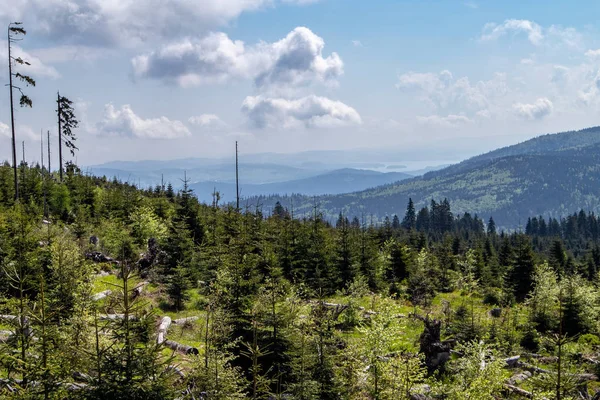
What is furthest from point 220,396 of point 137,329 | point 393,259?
point 393,259

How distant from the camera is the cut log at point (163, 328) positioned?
19.7 m

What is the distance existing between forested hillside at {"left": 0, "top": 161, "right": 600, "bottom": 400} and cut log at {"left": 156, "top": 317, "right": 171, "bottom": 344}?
0.13 meters

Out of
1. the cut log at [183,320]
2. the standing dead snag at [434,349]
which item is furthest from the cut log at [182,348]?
the standing dead snag at [434,349]

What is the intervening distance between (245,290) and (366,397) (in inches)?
286

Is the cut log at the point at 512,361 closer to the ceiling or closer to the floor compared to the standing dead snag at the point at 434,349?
closer to the floor

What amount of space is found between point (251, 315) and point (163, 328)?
7.02m

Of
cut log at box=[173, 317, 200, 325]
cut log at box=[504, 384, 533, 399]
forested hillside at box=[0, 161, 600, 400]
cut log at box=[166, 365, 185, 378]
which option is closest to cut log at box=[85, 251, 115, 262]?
forested hillside at box=[0, 161, 600, 400]

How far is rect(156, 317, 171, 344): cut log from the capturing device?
19.7 metres

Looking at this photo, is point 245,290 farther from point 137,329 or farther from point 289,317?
point 137,329

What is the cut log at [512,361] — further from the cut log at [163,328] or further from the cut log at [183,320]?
the cut log at [163,328]

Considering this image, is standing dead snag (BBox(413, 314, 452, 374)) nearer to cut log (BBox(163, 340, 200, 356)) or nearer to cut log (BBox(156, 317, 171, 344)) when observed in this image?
cut log (BBox(163, 340, 200, 356))

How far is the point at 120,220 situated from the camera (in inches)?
1521

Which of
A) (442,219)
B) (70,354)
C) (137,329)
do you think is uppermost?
(137,329)

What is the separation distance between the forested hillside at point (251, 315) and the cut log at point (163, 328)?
0.44ft
